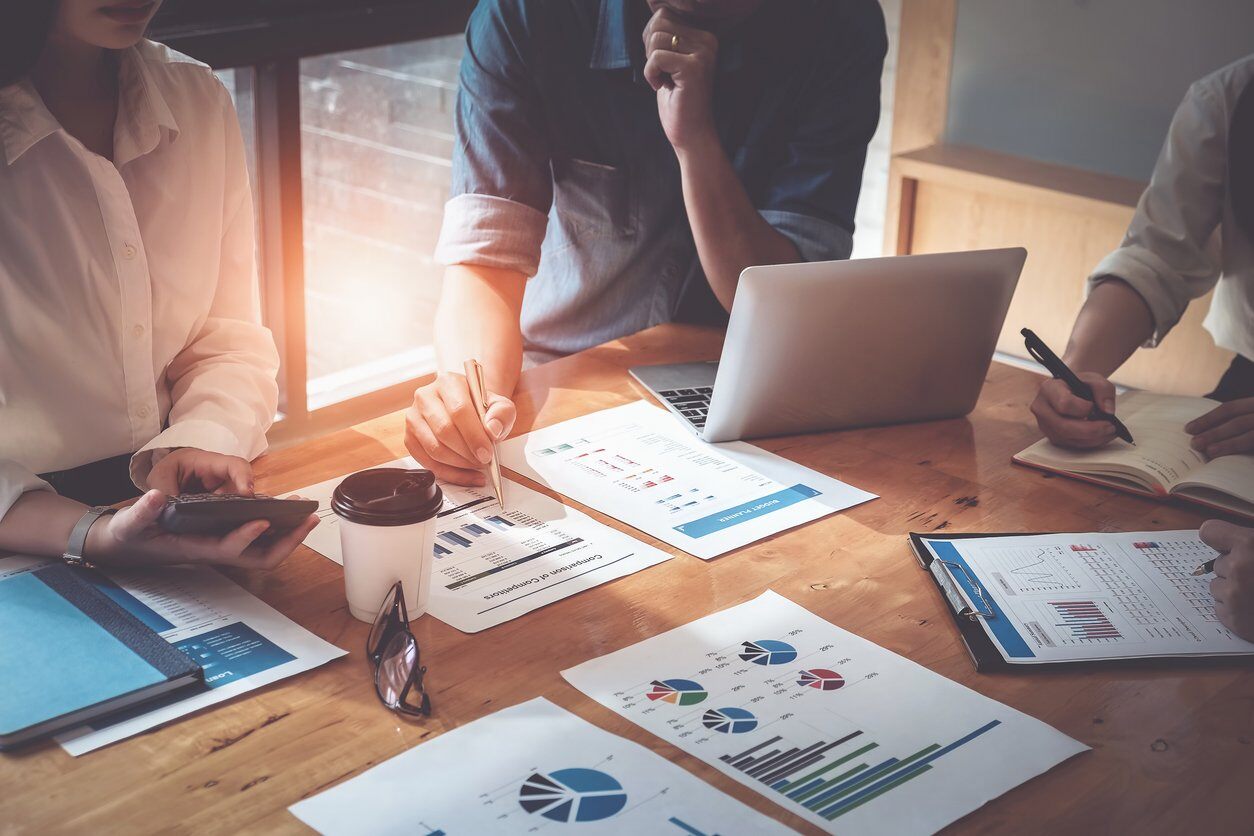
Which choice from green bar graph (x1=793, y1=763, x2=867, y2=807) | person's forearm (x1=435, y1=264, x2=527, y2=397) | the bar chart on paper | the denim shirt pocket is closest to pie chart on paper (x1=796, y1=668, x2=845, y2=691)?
the bar chart on paper

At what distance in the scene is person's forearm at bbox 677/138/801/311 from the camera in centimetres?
175

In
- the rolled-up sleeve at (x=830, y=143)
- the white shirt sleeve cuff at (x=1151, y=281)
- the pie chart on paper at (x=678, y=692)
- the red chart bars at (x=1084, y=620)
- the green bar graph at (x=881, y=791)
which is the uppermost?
the rolled-up sleeve at (x=830, y=143)

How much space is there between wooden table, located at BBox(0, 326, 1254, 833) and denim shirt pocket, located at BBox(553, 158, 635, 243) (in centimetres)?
65

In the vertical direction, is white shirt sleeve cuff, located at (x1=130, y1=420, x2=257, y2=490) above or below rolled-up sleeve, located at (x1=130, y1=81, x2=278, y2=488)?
below

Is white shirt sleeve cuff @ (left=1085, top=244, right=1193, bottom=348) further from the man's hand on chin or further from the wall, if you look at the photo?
the wall

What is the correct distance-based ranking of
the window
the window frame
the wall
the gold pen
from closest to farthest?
the gold pen
the window frame
the wall
the window

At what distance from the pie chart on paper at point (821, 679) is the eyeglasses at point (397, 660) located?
307mm

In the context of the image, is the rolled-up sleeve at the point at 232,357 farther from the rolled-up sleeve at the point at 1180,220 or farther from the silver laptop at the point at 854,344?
the rolled-up sleeve at the point at 1180,220

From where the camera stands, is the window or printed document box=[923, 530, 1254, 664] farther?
the window

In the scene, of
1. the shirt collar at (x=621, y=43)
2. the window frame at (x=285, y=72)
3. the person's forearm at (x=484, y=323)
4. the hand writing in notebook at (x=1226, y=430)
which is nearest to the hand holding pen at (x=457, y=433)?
the person's forearm at (x=484, y=323)

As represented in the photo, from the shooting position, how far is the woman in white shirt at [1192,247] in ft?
6.03

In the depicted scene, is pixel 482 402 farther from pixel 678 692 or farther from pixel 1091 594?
pixel 1091 594

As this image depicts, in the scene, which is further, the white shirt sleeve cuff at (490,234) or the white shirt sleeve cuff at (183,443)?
the white shirt sleeve cuff at (490,234)

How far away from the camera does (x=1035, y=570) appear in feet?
3.92
